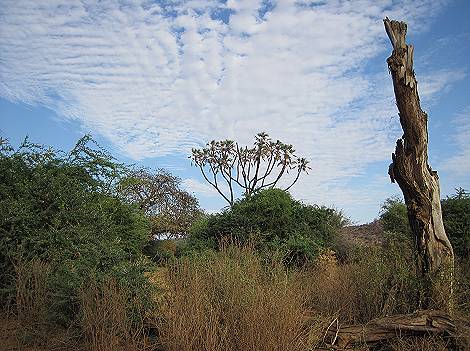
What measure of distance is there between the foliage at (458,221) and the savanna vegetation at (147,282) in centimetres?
3

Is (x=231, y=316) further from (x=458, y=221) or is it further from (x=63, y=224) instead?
(x=458, y=221)

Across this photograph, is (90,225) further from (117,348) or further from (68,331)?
(117,348)

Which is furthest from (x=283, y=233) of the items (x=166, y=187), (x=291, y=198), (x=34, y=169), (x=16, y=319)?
(x=166, y=187)

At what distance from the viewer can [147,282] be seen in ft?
20.4

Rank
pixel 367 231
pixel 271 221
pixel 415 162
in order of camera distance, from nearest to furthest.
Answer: pixel 415 162
pixel 271 221
pixel 367 231

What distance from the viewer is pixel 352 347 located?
5.64m

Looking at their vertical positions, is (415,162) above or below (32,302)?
above

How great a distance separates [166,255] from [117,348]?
7.44 feet

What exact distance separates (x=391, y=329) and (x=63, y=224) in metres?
7.20

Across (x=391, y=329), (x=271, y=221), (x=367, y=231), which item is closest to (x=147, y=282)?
(x=391, y=329)

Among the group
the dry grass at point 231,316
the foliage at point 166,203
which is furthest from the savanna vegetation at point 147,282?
the foliage at point 166,203

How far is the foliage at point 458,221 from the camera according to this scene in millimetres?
12453

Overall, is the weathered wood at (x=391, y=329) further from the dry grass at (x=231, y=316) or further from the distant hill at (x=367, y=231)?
the distant hill at (x=367, y=231)

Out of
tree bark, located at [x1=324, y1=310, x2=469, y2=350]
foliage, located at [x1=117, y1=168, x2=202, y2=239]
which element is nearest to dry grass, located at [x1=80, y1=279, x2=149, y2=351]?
tree bark, located at [x1=324, y1=310, x2=469, y2=350]
